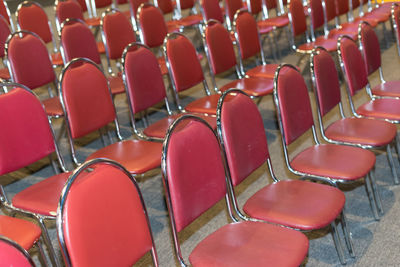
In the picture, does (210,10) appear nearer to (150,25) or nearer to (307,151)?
(150,25)

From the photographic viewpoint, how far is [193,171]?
99.1 inches

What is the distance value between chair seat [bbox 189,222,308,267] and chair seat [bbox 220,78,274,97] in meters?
1.96

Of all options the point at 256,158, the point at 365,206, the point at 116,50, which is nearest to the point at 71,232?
the point at 256,158

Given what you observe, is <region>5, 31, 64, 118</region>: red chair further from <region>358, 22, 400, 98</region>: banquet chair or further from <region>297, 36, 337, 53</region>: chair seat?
<region>297, 36, 337, 53</region>: chair seat

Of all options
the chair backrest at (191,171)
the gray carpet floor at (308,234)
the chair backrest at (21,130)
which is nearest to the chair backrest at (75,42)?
the gray carpet floor at (308,234)

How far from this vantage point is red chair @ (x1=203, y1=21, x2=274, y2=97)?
4.49 m

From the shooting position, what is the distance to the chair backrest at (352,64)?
3.94 metres

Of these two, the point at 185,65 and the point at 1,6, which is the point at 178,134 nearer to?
the point at 185,65

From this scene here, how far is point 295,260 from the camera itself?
2.29 m

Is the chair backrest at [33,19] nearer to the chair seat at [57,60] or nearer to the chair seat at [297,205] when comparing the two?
the chair seat at [57,60]

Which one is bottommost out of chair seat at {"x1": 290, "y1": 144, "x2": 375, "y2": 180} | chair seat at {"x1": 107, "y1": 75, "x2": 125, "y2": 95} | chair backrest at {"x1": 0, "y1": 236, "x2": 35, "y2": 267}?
chair seat at {"x1": 290, "y1": 144, "x2": 375, "y2": 180}

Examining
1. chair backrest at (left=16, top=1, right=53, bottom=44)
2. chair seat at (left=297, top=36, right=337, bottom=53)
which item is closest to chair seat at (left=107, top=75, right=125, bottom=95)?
chair backrest at (left=16, top=1, right=53, bottom=44)

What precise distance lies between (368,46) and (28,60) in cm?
277

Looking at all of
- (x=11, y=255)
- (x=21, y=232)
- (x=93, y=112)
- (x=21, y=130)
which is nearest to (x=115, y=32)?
(x=93, y=112)
